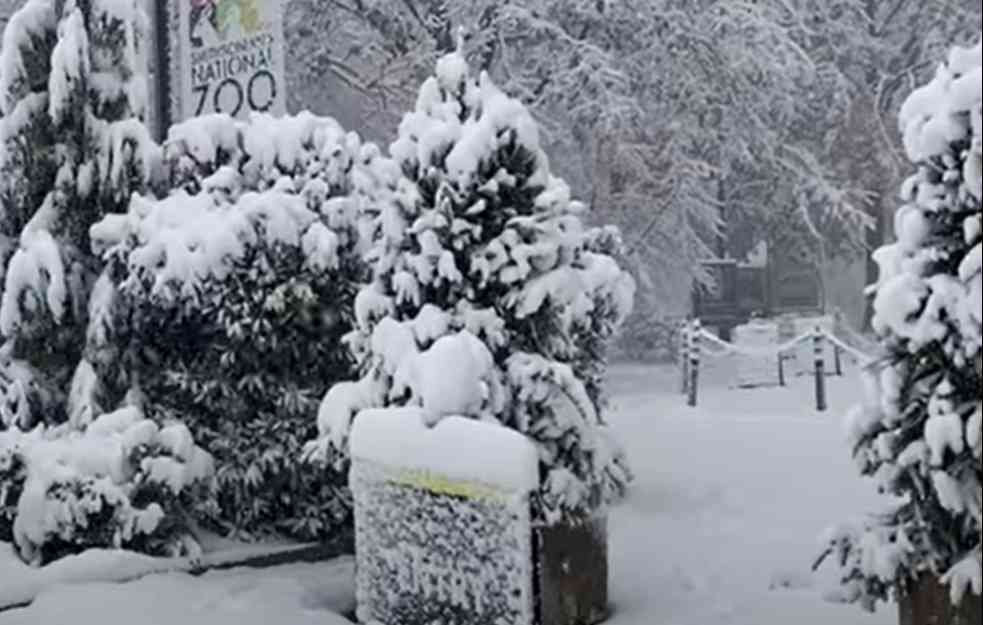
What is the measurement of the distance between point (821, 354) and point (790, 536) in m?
6.87

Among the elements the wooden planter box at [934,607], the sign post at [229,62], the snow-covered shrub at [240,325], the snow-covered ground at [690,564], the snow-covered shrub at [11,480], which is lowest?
the snow-covered ground at [690,564]

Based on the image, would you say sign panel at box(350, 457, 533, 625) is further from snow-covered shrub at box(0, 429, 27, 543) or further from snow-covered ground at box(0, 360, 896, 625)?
snow-covered shrub at box(0, 429, 27, 543)

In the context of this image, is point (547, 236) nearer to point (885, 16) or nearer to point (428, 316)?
point (428, 316)

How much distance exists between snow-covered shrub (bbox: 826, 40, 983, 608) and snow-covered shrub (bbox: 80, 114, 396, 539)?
408cm

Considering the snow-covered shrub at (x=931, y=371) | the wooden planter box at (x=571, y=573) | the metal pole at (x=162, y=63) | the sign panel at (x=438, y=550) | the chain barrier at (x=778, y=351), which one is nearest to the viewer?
the snow-covered shrub at (x=931, y=371)

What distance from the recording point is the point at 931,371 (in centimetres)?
518

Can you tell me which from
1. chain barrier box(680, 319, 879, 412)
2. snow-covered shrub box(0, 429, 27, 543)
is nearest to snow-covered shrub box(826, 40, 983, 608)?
snow-covered shrub box(0, 429, 27, 543)

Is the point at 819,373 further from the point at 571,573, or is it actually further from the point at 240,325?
the point at 571,573

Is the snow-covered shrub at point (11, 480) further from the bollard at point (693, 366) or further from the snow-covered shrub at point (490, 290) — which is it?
the bollard at point (693, 366)

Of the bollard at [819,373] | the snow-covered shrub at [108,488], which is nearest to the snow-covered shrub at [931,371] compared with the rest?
Answer: the snow-covered shrub at [108,488]

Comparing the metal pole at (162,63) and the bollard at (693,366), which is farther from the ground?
the metal pole at (162,63)

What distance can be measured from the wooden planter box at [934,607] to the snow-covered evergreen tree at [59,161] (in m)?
5.58

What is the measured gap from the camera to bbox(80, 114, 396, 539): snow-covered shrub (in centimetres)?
862

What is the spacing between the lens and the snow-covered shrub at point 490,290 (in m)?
6.91
